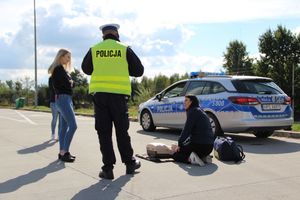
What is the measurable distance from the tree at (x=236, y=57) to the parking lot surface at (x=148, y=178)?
43618mm

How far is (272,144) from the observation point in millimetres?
10914

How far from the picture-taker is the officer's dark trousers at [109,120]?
22.5ft

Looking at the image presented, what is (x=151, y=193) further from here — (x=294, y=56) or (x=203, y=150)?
(x=294, y=56)

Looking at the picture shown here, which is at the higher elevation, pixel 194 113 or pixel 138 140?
pixel 194 113

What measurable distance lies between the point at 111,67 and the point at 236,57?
47832 millimetres

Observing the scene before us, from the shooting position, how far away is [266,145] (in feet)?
35.2

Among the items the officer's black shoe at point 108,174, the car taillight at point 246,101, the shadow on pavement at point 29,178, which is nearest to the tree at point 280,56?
the car taillight at point 246,101

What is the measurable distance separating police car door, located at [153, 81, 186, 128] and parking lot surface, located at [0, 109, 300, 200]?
9.93 feet

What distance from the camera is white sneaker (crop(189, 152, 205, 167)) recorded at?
312 inches

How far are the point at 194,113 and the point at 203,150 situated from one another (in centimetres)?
64

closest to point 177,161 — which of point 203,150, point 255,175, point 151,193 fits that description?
point 203,150

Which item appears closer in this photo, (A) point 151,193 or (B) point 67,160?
(A) point 151,193

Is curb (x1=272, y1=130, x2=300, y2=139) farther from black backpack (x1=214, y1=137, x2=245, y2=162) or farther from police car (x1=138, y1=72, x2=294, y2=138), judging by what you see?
black backpack (x1=214, y1=137, x2=245, y2=162)

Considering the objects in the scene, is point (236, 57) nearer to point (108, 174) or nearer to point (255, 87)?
point (255, 87)
